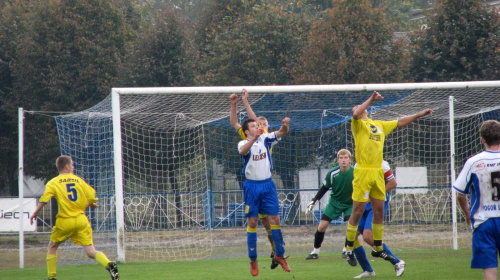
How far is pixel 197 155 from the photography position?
1877cm

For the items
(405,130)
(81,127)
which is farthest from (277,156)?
(81,127)

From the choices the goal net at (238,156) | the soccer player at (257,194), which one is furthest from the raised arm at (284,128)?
the goal net at (238,156)

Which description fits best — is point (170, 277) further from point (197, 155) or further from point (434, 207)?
point (434, 207)

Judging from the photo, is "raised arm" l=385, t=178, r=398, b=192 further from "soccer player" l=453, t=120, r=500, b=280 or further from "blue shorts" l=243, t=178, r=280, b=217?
"soccer player" l=453, t=120, r=500, b=280

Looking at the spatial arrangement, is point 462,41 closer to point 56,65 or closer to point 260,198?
point 260,198

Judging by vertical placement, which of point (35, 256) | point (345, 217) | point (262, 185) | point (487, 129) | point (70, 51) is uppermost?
point (70, 51)

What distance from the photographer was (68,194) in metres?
8.73

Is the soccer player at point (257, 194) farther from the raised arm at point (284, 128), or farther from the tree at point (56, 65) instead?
the tree at point (56, 65)

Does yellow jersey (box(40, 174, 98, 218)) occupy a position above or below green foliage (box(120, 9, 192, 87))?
below

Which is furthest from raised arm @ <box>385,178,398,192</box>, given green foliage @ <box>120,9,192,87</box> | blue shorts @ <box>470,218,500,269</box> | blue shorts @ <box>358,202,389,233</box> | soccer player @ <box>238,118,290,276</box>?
green foliage @ <box>120,9,192,87</box>

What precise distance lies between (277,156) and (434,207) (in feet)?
16.1

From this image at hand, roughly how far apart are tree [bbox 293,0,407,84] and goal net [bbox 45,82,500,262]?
2.47m

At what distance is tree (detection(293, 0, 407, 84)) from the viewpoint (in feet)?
64.5

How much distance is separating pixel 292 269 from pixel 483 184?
512cm
